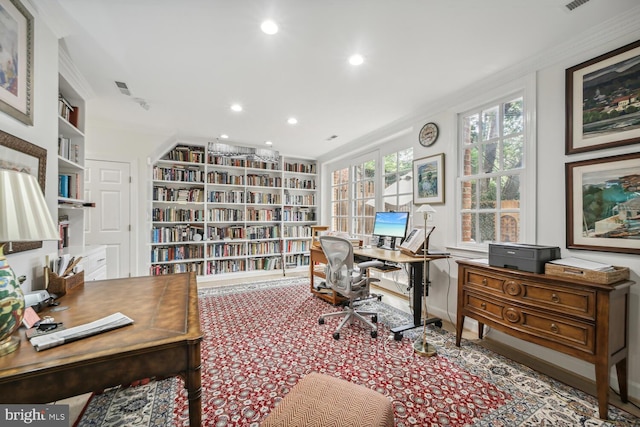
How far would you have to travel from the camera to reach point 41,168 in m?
1.61

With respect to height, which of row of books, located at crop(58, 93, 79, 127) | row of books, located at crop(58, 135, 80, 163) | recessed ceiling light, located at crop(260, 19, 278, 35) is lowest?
row of books, located at crop(58, 135, 80, 163)

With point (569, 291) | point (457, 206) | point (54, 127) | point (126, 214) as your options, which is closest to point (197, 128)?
point (126, 214)

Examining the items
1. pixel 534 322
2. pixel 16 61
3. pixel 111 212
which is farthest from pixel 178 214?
pixel 534 322

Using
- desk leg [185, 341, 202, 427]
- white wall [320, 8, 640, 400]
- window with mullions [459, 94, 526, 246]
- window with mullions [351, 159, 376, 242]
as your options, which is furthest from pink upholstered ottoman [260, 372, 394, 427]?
window with mullions [351, 159, 376, 242]

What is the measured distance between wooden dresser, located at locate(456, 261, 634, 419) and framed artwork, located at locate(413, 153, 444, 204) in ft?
3.55

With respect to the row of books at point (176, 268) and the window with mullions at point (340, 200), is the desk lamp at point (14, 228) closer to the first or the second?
the row of books at point (176, 268)

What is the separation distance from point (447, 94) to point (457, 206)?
1.16 m

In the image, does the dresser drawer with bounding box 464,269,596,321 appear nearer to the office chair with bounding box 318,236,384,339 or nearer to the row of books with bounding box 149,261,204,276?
the office chair with bounding box 318,236,384,339

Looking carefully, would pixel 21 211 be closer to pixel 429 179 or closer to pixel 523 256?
pixel 523 256

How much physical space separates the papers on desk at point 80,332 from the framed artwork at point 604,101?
290 centimetres

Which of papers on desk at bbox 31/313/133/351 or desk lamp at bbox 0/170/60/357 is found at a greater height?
desk lamp at bbox 0/170/60/357

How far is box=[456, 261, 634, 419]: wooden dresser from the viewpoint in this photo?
4.99ft

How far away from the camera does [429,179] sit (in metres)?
3.08

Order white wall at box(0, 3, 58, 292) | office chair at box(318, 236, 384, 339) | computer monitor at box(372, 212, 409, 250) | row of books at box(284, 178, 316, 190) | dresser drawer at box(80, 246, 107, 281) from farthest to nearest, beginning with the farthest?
row of books at box(284, 178, 316, 190) → computer monitor at box(372, 212, 409, 250) → office chair at box(318, 236, 384, 339) → dresser drawer at box(80, 246, 107, 281) → white wall at box(0, 3, 58, 292)
